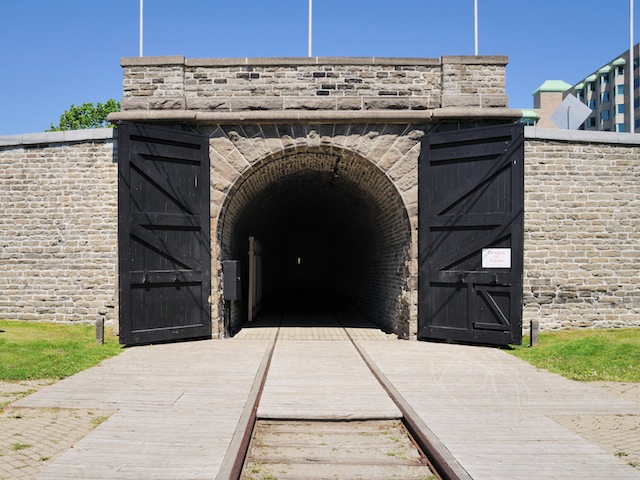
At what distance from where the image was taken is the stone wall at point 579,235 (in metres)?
11.4

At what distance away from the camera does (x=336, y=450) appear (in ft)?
14.4

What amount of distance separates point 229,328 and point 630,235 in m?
9.05

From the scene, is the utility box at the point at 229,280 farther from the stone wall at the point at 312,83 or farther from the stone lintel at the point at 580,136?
the stone lintel at the point at 580,136

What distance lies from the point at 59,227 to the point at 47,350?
4.49m

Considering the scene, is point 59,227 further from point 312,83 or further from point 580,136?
point 580,136

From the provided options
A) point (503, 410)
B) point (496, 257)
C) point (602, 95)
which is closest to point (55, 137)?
point (496, 257)

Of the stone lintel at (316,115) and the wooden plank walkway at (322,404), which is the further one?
the stone lintel at (316,115)

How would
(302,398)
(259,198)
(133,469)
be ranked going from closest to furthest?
(133,469)
(302,398)
(259,198)

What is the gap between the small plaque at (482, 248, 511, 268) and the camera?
934cm

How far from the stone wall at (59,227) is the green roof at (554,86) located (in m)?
59.6

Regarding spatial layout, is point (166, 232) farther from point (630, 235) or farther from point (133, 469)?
point (630, 235)

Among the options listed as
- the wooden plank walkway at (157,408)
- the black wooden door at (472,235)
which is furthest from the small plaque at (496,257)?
the wooden plank walkway at (157,408)

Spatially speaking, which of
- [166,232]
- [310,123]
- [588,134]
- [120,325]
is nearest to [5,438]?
[120,325]

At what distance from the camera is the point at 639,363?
7445mm
